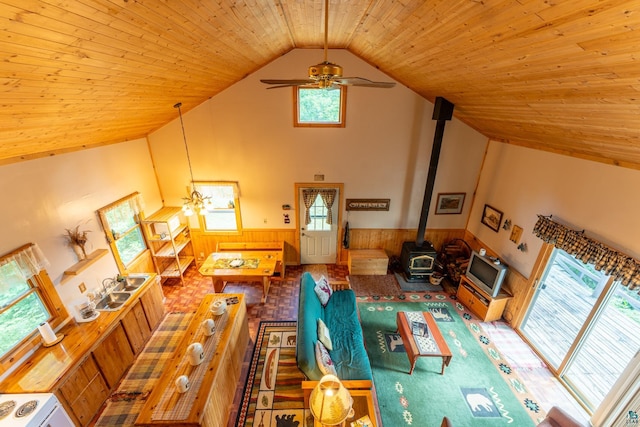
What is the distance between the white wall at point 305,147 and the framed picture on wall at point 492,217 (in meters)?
0.56

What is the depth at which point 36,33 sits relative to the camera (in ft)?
4.87

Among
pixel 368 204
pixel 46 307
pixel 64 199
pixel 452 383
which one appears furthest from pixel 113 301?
pixel 452 383

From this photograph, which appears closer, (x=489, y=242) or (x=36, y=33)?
(x=36, y=33)

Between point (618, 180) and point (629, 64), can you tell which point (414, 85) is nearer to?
point (618, 180)

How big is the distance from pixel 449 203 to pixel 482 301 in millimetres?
2267

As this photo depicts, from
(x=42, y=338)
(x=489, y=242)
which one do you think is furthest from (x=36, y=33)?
(x=489, y=242)

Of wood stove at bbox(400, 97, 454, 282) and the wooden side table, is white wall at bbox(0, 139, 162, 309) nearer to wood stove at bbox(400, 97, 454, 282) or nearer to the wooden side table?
the wooden side table

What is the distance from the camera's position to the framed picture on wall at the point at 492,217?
5238mm

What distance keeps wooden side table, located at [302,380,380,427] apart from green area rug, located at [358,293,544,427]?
1.84ft

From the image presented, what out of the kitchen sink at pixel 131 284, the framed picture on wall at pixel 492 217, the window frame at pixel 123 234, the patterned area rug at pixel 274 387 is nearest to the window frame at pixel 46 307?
the kitchen sink at pixel 131 284

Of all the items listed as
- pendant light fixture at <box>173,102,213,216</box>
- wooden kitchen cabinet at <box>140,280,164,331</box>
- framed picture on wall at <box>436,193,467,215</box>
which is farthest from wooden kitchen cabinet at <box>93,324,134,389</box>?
framed picture on wall at <box>436,193,467,215</box>

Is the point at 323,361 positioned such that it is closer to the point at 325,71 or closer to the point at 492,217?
the point at 325,71

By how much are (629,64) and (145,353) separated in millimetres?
6324

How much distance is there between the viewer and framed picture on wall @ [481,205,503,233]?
5238 mm
